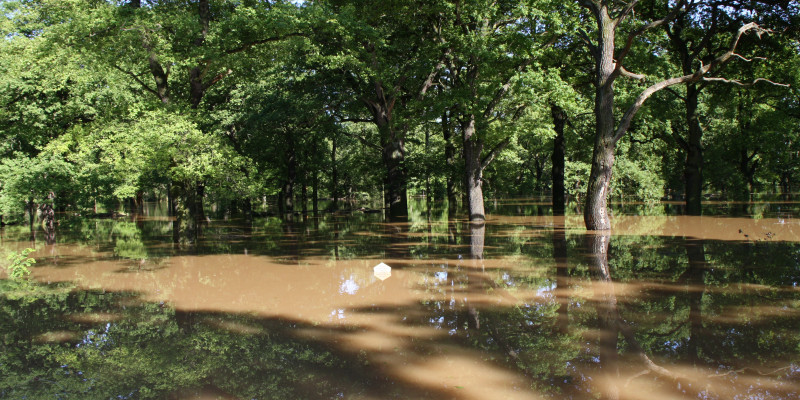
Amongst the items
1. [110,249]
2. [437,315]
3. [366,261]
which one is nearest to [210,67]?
[110,249]

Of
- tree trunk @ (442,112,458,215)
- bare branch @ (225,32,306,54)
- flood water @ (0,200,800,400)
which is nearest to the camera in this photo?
flood water @ (0,200,800,400)

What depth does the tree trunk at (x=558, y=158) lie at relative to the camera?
23438 mm

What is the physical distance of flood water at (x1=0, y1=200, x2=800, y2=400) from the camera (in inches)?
167

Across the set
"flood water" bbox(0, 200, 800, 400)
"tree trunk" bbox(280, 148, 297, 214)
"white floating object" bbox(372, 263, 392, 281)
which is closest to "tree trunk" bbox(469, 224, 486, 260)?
"flood water" bbox(0, 200, 800, 400)

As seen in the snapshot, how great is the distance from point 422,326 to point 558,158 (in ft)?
66.3

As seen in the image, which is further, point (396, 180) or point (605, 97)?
point (396, 180)

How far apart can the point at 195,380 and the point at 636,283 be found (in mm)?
6716

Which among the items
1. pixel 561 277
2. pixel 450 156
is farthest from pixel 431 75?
pixel 561 277

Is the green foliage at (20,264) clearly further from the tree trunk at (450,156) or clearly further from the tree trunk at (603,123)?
the tree trunk at (450,156)

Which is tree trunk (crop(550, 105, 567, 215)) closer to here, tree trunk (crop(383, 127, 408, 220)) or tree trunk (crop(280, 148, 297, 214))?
tree trunk (crop(383, 127, 408, 220))

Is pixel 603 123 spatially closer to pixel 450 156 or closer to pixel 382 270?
pixel 382 270

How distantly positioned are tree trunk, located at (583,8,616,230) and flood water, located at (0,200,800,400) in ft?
10.6

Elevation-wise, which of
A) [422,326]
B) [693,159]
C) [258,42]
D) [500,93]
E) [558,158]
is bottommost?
[422,326]

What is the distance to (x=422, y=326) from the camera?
5.99 metres
